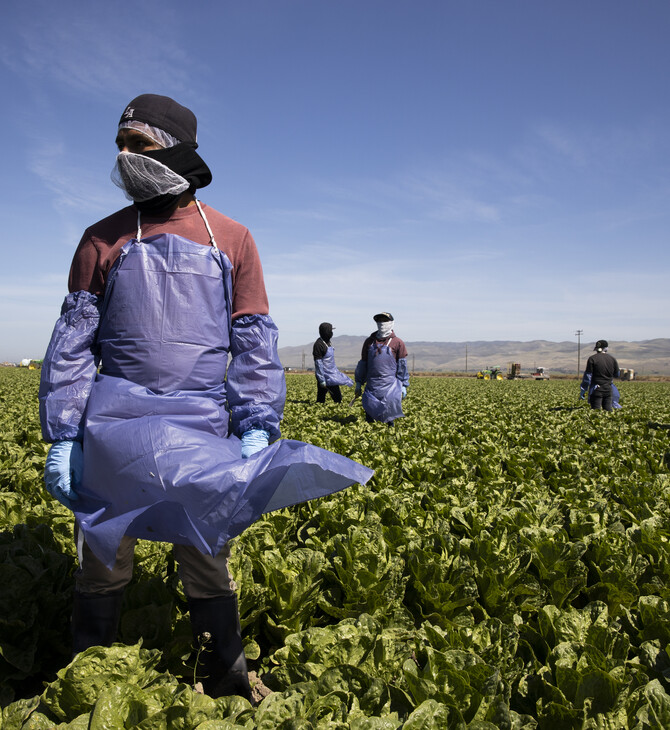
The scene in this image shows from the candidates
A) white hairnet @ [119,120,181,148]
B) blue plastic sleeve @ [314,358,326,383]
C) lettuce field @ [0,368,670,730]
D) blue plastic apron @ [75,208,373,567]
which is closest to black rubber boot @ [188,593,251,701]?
lettuce field @ [0,368,670,730]

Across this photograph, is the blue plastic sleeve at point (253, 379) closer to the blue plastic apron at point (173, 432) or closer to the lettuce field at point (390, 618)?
the blue plastic apron at point (173, 432)

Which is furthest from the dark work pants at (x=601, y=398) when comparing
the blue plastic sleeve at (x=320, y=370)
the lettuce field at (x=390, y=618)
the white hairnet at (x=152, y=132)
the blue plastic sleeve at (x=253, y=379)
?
the white hairnet at (x=152, y=132)

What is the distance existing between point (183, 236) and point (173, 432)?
76 centimetres

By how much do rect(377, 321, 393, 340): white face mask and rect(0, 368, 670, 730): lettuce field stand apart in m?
3.77

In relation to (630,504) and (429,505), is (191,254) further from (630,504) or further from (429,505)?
(630,504)

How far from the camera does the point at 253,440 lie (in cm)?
201

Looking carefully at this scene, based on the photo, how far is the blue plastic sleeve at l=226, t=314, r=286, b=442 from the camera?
2043mm

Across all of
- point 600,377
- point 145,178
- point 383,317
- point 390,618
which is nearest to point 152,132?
point 145,178

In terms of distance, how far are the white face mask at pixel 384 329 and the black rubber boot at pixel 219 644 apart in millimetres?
7271

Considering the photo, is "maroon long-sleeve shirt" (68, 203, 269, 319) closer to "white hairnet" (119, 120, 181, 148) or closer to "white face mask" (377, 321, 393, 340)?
"white hairnet" (119, 120, 181, 148)

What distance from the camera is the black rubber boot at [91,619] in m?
2.02

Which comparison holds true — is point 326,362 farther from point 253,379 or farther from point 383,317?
point 253,379

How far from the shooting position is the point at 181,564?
2.00 meters

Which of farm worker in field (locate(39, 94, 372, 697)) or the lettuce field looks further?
the lettuce field
